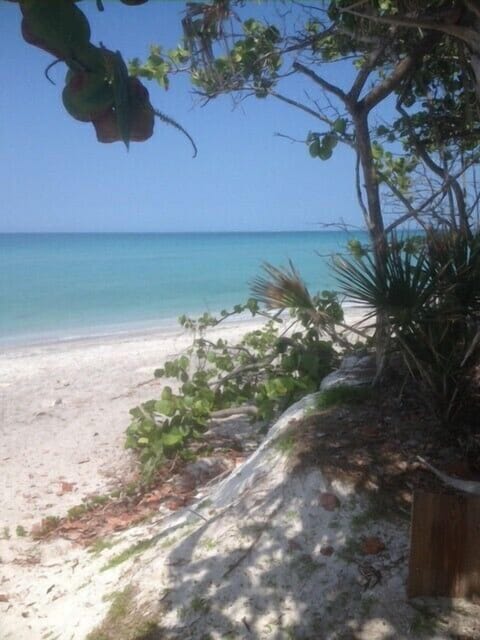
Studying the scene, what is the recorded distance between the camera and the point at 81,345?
12.0m

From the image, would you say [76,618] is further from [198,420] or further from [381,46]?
[381,46]

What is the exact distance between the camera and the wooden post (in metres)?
2.02

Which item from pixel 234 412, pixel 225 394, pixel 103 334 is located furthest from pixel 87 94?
pixel 103 334

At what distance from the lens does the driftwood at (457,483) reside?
2406mm

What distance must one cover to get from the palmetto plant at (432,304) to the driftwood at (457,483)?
433mm

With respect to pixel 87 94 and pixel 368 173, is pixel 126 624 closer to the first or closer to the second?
pixel 87 94

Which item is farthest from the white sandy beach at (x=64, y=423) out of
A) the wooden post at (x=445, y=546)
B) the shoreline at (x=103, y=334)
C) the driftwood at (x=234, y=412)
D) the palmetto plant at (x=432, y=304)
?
the wooden post at (x=445, y=546)

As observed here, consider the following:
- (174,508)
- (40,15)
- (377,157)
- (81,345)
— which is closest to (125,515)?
(174,508)

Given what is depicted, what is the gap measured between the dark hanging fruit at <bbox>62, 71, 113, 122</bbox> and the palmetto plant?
192 cm

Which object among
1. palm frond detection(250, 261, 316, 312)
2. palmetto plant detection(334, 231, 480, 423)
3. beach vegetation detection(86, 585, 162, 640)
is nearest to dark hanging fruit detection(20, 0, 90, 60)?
palmetto plant detection(334, 231, 480, 423)

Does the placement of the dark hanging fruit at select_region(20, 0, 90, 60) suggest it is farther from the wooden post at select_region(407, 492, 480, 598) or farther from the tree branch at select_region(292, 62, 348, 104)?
the tree branch at select_region(292, 62, 348, 104)

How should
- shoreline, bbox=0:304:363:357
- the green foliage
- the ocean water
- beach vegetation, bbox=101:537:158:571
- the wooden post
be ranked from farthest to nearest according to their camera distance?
the ocean water
shoreline, bbox=0:304:363:357
the green foliage
beach vegetation, bbox=101:537:158:571
the wooden post

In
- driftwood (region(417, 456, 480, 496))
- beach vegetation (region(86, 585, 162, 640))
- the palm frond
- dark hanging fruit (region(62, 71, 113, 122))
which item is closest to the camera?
dark hanging fruit (region(62, 71, 113, 122))

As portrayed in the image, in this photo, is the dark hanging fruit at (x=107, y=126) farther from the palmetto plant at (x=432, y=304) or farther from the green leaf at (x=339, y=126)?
the green leaf at (x=339, y=126)
